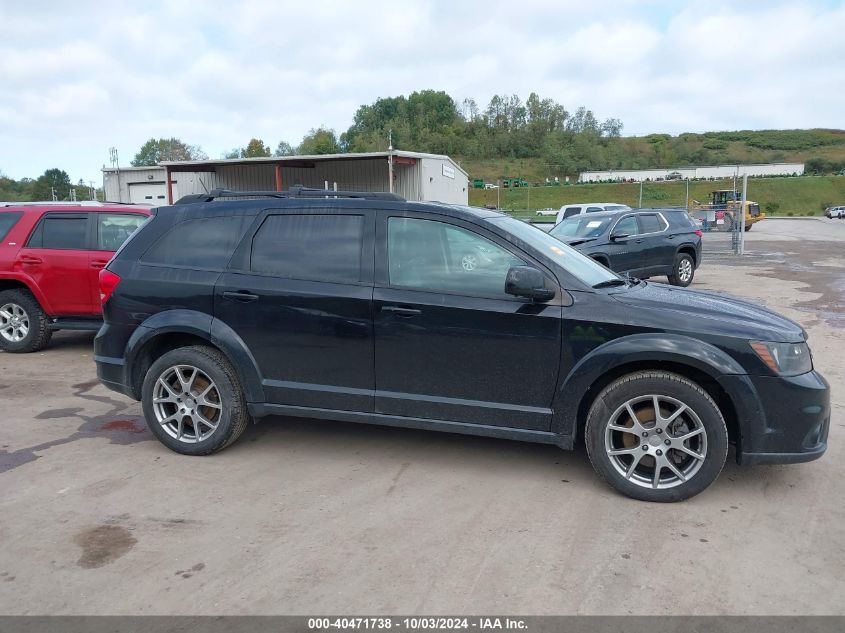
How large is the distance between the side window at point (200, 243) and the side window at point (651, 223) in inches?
428

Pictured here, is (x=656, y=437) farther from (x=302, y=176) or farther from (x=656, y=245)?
(x=302, y=176)

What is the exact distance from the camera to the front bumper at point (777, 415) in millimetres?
3971

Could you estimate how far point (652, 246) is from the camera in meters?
14.0

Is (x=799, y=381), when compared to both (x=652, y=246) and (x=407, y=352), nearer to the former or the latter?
(x=407, y=352)

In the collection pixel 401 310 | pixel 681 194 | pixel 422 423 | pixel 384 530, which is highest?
pixel 681 194

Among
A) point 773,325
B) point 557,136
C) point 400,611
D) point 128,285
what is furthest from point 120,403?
point 557,136

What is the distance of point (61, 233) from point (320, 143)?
344 feet

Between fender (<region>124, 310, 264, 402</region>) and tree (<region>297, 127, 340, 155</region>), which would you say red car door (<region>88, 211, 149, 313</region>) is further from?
tree (<region>297, 127, 340, 155</region>)

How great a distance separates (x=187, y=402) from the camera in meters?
4.95

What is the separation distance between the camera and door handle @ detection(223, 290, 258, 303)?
4809 millimetres

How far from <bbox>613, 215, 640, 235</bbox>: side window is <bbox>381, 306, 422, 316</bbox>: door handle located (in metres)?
10.2

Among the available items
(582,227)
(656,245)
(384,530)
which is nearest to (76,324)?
(384,530)

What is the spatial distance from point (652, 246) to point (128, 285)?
11332 mm

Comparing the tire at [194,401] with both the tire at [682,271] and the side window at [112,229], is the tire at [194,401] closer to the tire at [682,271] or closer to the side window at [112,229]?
the side window at [112,229]
